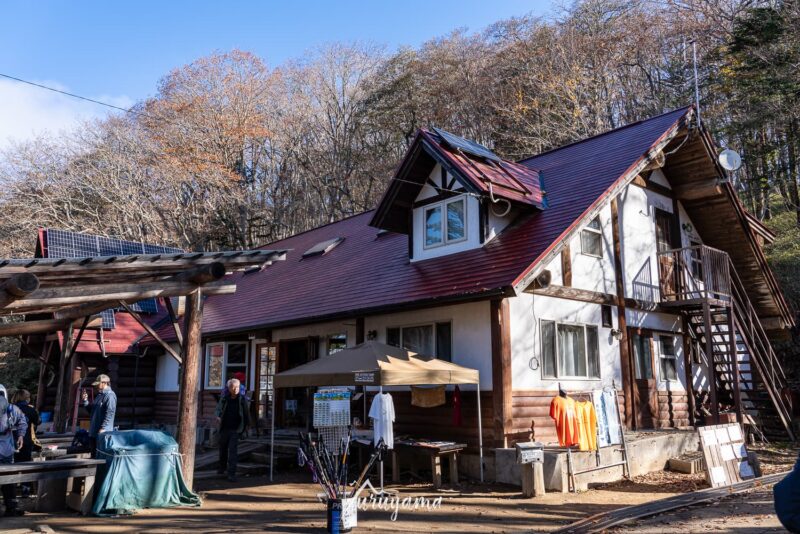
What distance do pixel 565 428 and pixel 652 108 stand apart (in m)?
21.2

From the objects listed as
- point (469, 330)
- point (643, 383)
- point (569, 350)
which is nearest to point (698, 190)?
point (643, 383)

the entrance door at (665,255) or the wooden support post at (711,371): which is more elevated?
the entrance door at (665,255)

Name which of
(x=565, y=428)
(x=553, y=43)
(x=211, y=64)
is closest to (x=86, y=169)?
(x=211, y=64)

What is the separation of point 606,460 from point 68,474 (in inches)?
328

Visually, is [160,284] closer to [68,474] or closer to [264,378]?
[68,474]

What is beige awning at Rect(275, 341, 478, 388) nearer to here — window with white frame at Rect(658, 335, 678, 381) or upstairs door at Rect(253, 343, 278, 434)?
upstairs door at Rect(253, 343, 278, 434)

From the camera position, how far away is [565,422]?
10234mm

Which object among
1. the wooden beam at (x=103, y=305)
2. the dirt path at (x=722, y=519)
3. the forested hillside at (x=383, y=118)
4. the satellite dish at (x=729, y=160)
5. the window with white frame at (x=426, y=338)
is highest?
the forested hillside at (x=383, y=118)

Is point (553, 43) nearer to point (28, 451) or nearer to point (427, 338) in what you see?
point (427, 338)

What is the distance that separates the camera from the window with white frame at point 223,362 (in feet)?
57.5

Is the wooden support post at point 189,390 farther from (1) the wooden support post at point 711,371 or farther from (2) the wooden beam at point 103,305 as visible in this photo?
(1) the wooden support post at point 711,371

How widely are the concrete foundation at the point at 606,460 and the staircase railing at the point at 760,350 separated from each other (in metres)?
2.90

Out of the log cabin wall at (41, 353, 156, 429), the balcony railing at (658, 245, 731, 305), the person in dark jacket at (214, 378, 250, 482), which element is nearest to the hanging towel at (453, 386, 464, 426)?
the person in dark jacket at (214, 378, 250, 482)

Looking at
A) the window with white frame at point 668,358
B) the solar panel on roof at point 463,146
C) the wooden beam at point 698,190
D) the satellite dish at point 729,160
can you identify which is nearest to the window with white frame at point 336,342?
the solar panel on roof at point 463,146
